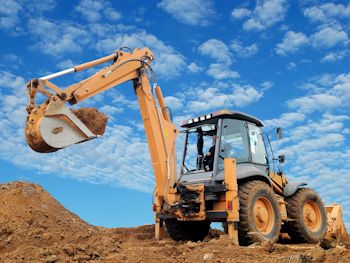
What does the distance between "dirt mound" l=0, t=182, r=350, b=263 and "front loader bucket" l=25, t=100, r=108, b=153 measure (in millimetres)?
1728

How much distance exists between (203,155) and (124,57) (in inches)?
113

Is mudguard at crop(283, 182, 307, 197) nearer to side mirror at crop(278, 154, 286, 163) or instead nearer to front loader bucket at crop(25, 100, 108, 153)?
side mirror at crop(278, 154, 286, 163)

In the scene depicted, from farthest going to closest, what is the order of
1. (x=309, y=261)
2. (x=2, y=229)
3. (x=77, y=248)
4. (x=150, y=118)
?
(x=150, y=118) → (x=2, y=229) → (x=77, y=248) → (x=309, y=261)

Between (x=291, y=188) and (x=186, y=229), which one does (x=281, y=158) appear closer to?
(x=291, y=188)

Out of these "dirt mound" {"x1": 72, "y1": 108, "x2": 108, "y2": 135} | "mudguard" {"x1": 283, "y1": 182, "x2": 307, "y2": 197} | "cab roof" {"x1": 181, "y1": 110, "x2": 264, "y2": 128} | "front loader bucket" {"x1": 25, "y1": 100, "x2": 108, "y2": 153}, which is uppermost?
"cab roof" {"x1": 181, "y1": 110, "x2": 264, "y2": 128}

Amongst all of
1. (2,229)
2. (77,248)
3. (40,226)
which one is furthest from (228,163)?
(2,229)

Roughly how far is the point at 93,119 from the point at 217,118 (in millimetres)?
2735

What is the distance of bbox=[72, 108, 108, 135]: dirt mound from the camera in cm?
798

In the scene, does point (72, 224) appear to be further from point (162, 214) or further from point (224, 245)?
point (224, 245)

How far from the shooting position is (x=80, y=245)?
5914 mm

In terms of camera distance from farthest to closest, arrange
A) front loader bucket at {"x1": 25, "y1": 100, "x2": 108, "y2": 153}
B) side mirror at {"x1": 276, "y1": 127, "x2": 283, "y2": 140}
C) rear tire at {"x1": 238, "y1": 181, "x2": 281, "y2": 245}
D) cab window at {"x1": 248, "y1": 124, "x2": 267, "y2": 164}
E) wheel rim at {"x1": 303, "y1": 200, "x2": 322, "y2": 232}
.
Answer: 1. wheel rim at {"x1": 303, "y1": 200, "x2": 322, "y2": 232}
2. side mirror at {"x1": 276, "y1": 127, "x2": 283, "y2": 140}
3. cab window at {"x1": 248, "y1": 124, "x2": 267, "y2": 164}
4. rear tire at {"x1": 238, "y1": 181, "x2": 281, "y2": 245}
5. front loader bucket at {"x1": 25, "y1": 100, "x2": 108, "y2": 153}

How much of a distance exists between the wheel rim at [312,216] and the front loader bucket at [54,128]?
5.66 meters

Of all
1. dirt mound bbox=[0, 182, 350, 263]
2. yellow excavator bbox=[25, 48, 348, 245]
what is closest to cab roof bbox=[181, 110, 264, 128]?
yellow excavator bbox=[25, 48, 348, 245]

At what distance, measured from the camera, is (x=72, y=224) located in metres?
9.55
